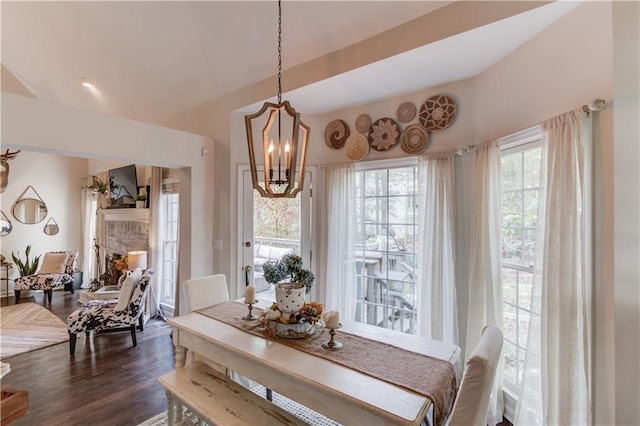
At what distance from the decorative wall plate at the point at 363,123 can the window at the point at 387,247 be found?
45 cm

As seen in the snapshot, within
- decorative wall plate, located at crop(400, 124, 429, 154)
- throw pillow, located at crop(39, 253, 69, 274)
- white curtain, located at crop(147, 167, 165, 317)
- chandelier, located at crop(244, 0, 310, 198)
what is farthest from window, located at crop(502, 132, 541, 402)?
throw pillow, located at crop(39, 253, 69, 274)

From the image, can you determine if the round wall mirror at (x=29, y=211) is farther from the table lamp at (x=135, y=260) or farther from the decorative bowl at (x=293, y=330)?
the decorative bowl at (x=293, y=330)

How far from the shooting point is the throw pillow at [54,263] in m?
5.47

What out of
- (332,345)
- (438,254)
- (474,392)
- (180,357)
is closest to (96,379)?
(180,357)

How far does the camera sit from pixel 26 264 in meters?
5.48

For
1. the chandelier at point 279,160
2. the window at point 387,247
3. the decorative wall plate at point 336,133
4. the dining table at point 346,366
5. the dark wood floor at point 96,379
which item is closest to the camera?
the dining table at point 346,366

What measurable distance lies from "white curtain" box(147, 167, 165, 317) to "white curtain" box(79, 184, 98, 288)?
2.55 metres

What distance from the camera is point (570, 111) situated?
1.71 m

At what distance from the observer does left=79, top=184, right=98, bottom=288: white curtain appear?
6090mm

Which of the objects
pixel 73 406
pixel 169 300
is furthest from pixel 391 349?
pixel 169 300

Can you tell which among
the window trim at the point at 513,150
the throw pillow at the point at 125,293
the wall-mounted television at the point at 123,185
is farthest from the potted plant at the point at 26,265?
the window trim at the point at 513,150

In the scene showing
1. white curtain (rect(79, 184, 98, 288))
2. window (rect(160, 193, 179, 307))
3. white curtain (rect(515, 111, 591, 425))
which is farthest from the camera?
white curtain (rect(79, 184, 98, 288))

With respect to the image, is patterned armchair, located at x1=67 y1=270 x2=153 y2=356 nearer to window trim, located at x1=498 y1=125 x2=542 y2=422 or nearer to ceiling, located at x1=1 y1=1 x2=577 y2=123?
ceiling, located at x1=1 y1=1 x2=577 y2=123

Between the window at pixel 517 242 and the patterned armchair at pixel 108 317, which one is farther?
the patterned armchair at pixel 108 317
